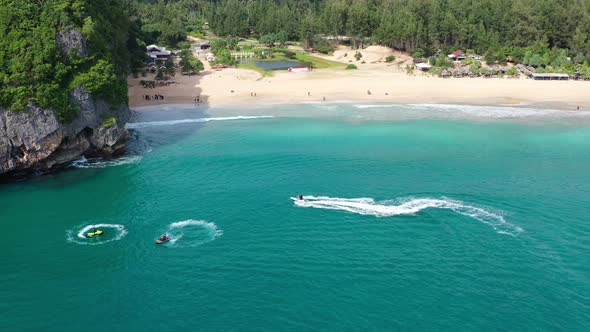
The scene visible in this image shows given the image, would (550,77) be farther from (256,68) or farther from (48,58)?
(48,58)

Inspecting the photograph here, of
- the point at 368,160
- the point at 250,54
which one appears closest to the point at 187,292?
the point at 368,160

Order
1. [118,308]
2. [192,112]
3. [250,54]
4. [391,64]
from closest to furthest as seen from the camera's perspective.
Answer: [118,308] → [192,112] → [391,64] → [250,54]

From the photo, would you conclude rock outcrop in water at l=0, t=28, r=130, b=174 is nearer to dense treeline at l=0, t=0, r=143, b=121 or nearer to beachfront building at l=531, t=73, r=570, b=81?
dense treeline at l=0, t=0, r=143, b=121

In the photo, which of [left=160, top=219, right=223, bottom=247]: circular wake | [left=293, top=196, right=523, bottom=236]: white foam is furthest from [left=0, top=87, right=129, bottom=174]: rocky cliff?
[left=293, top=196, right=523, bottom=236]: white foam

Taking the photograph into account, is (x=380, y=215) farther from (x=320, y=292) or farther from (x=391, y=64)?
(x=391, y=64)

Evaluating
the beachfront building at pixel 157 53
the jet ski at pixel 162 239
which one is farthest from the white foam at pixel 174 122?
the beachfront building at pixel 157 53

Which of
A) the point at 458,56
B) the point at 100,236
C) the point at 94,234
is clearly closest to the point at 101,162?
the point at 94,234

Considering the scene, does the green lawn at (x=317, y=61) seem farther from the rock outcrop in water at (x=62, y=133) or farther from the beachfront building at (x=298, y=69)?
the rock outcrop in water at (x=62, y=133)
